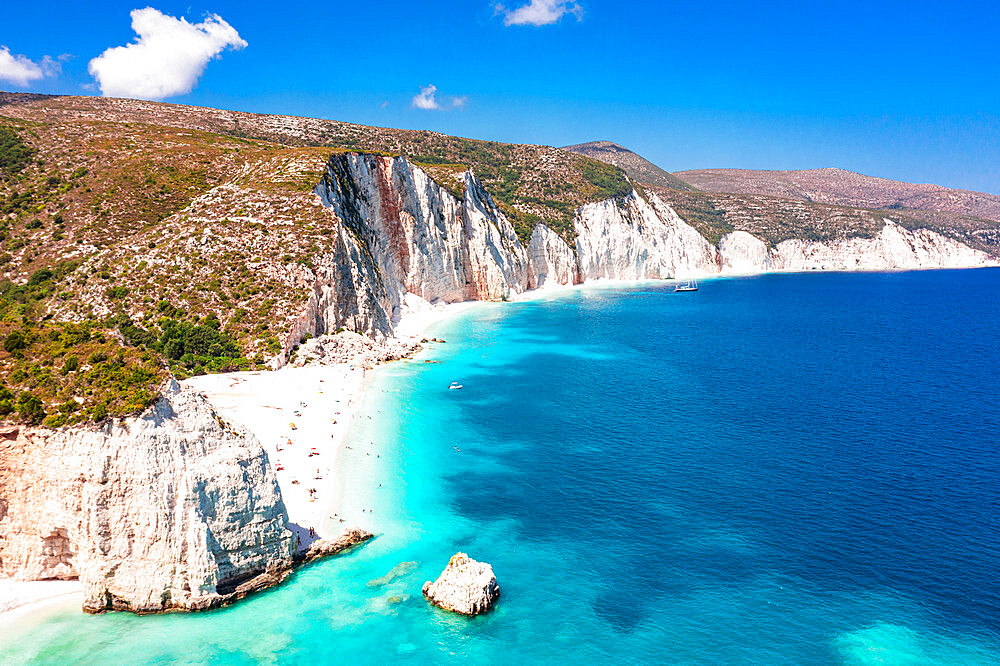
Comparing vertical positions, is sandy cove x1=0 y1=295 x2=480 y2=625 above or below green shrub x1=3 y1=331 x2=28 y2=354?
below

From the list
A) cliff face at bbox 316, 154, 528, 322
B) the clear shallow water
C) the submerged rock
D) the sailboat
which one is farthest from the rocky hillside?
the sailboat

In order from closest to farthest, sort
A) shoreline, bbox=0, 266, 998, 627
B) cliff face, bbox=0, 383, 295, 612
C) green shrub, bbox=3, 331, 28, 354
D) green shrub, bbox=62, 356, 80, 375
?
cliff face, bbox=0, 383, 295, 612 < shoreline, bbox=0, 266, 998, 627 < green shrub, bbox=62, 356, 80, 375 < green shrub, bbox=3, 331, 28, 354

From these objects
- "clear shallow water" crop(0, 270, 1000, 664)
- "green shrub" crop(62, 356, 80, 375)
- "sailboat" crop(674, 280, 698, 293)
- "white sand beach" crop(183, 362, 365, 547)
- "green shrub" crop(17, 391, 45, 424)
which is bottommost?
"clear shallow water" crop(0, 270, 1000, 664)

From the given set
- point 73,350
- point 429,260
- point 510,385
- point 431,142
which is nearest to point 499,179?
point 431,142

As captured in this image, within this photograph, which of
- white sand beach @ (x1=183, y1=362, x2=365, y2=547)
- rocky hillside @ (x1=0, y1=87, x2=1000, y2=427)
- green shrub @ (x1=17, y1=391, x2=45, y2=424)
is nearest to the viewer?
green shrub @ (x1=17, y1=391, x2=45, y2=424)

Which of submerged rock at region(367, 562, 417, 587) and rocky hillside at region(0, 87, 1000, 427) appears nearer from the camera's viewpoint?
submerged rock at region(367, 562, 417, 587)

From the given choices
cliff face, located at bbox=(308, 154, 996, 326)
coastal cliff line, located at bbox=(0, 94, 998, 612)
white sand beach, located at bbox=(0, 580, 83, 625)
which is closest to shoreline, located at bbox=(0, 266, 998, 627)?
white sand beach, located at bbox=(0, 580, 83, 625)

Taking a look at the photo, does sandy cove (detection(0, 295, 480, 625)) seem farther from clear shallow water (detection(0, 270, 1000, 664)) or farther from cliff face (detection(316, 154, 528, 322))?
cliff face (detection(316, 154, 528, 322))
